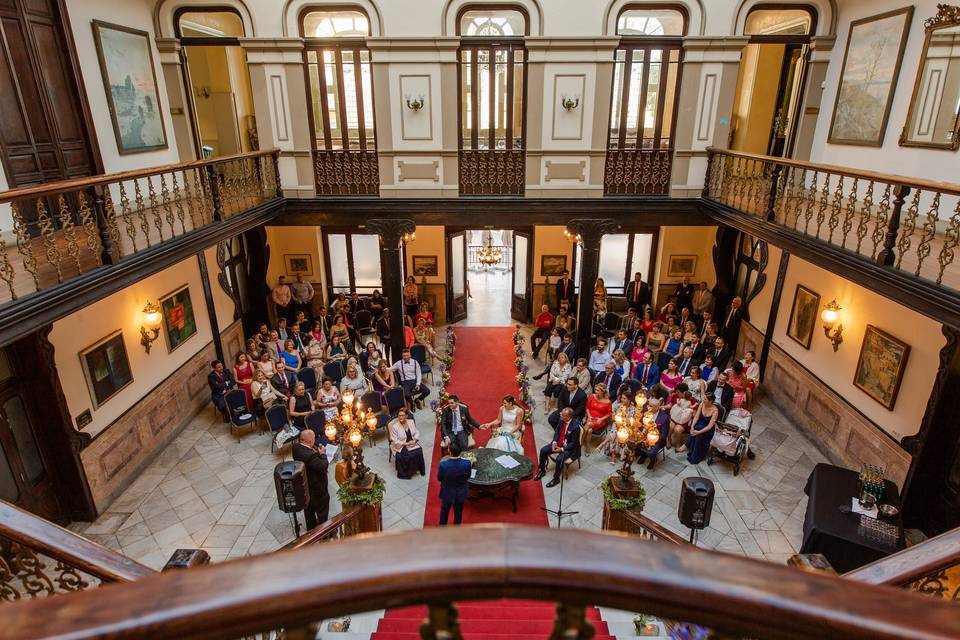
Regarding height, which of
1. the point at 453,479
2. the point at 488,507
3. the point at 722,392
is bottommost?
the point at 488,507

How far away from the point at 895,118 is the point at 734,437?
543 centimetres

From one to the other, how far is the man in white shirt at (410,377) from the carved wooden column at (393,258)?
4.62ft

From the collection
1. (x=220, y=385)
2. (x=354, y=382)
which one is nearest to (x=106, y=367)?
(x=220, y=385)

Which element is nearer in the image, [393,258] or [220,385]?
[220,385]

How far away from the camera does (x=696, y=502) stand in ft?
18.2

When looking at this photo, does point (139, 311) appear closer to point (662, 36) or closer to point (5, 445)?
point (5, 445)

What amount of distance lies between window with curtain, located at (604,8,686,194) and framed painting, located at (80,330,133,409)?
29.5 feet

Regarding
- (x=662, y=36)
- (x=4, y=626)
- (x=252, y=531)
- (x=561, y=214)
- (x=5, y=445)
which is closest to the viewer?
(x=4, y=626)

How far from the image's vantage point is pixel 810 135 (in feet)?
35.5

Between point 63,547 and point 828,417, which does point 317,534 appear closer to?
point 63,547

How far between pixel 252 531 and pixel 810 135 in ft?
39.2

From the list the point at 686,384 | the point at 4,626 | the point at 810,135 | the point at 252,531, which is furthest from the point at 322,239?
the point at 4,626

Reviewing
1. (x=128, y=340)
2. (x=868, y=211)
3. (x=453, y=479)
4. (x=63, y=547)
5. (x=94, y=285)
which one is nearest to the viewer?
(x=63, y=547)

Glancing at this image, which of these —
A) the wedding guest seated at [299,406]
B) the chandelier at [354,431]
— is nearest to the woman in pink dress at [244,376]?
the wedding guest seated at [299,406]
